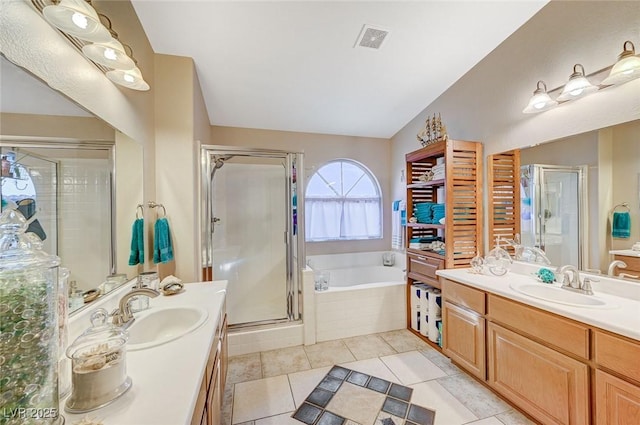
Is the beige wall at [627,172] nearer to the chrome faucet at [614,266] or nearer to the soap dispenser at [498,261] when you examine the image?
the chrome faucet at [614,266]

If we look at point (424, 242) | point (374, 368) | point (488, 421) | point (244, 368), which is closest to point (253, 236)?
point (244, 368)

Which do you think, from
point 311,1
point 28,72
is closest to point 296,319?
point 28,72

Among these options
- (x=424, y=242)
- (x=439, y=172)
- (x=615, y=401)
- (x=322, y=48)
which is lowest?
(x=615, y=401)

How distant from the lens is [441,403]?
177 centimetres

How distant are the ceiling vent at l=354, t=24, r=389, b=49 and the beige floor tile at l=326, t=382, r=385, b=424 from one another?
9.08 ft

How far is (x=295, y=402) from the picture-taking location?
1.79 meters

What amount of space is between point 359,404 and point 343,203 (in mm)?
2695

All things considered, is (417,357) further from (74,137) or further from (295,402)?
(74,137)

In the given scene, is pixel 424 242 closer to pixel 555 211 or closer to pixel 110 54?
pixel 555 211

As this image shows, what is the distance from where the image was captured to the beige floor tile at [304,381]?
1853mm

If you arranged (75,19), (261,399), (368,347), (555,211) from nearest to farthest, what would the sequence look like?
(75,19) < (261,399) < (555,211) < (368,347)

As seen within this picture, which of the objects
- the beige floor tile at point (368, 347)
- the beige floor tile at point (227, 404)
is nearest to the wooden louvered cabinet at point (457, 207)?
the beige floor tile at point (368, 347)

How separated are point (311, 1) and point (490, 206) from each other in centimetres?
227

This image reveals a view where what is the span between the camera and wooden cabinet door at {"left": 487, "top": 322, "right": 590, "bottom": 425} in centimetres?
133
